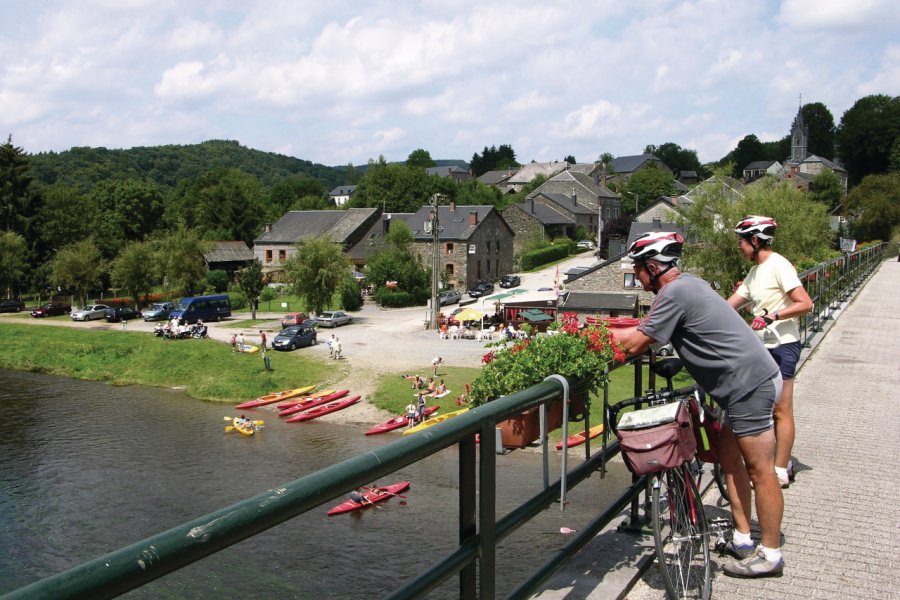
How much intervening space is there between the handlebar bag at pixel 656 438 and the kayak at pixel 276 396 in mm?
32293

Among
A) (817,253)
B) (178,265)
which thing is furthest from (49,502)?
(178,265)

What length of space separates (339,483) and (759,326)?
4.84 m

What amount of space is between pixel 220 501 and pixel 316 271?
30582 mm

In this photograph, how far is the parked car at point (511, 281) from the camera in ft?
226

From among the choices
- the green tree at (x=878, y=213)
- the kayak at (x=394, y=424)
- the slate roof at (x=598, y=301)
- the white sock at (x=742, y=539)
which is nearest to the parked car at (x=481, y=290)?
the slate roof at (x=598, y=301)

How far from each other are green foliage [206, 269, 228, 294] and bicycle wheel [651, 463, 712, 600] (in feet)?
218

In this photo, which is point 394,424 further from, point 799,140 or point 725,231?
point 799,140

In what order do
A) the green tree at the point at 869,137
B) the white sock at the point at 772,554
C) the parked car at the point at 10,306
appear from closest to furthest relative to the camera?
the white sock at the point at 772,554 < the parked car at the point at 10,306 < the green tree at the point at 869,137

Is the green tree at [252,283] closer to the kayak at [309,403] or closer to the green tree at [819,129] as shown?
the kayak at [309,403]

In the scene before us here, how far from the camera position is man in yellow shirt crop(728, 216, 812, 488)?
6148 millimetres

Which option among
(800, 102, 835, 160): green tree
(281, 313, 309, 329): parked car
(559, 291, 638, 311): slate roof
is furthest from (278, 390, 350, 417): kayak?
(800, 102, 835, 160): green tree

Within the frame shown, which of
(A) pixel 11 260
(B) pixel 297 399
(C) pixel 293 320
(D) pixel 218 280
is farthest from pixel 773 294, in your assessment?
(A) pixel 11 260

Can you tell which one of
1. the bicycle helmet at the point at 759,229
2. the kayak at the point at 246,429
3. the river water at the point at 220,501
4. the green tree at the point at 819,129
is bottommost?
the river water at the point at 220,501

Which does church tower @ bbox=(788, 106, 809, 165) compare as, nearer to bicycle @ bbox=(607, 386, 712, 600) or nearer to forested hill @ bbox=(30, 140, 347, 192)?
forested hill @ bbox=(30, 140, 347, 192)
